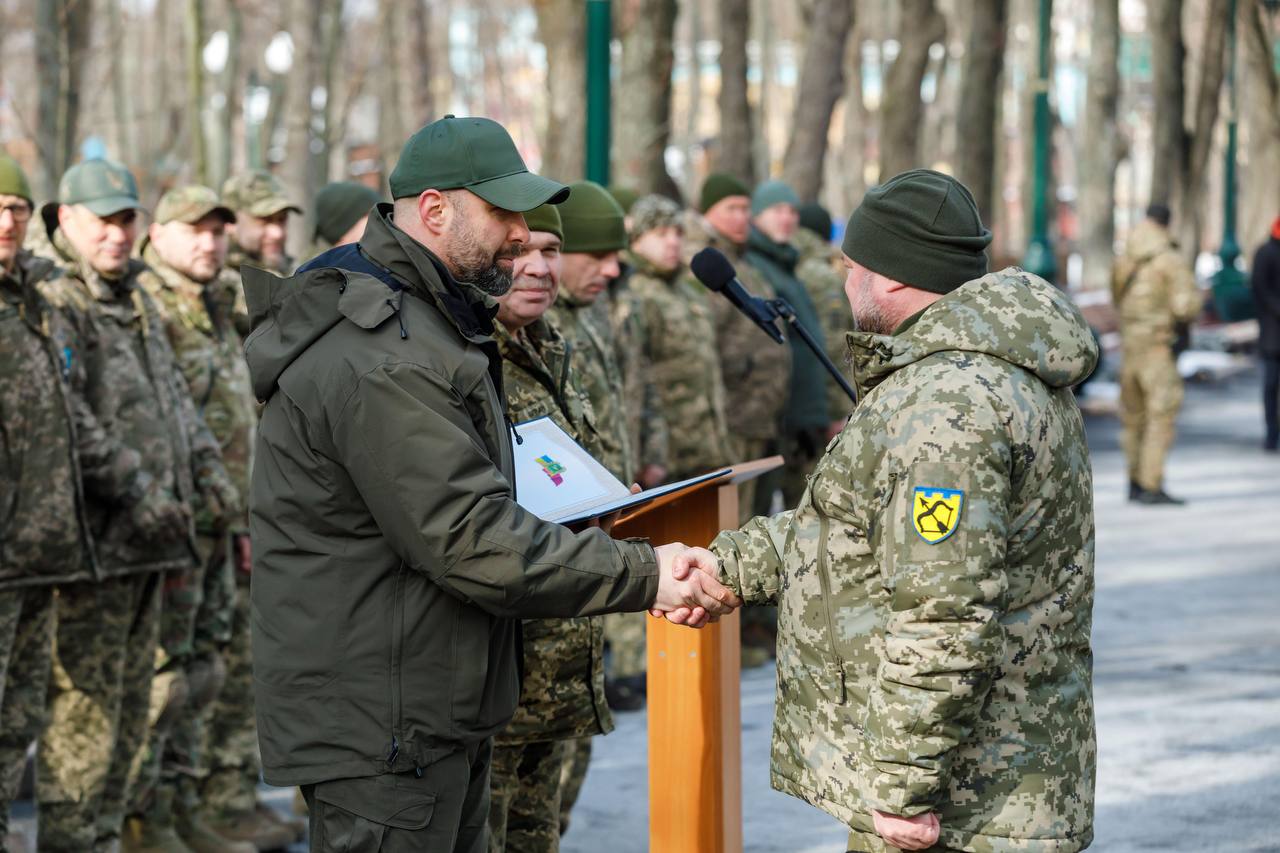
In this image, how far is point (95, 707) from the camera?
6016mm

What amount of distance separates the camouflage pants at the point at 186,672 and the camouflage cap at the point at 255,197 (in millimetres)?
1666

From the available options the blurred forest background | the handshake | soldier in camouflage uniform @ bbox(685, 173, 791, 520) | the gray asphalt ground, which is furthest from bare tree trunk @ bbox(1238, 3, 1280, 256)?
the handshake

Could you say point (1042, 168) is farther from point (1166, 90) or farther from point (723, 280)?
point (723, 280)

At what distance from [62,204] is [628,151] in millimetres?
9509

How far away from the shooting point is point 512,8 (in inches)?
2328

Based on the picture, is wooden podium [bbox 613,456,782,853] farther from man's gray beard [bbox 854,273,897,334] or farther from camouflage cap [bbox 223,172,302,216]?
camouflage cap [bbox 223,172,302,216]

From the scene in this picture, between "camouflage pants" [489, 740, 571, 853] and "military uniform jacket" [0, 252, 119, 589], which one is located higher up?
"military uniform jacket" [0, 252, 119, 589]

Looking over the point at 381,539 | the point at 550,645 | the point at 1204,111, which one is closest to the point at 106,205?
the point at 550,645

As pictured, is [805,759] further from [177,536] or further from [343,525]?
[177,536]

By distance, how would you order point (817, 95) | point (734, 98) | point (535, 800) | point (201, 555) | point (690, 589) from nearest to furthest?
point (690, 589) < point (535, 800) < point (201, 555) < point (817, 95) < point (734, 98)

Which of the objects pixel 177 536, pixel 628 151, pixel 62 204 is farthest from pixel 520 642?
pixel 628 151

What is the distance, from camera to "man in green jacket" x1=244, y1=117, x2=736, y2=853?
364cm

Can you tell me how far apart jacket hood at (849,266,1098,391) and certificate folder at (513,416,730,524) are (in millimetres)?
704

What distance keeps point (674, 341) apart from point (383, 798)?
5675 millimetres
